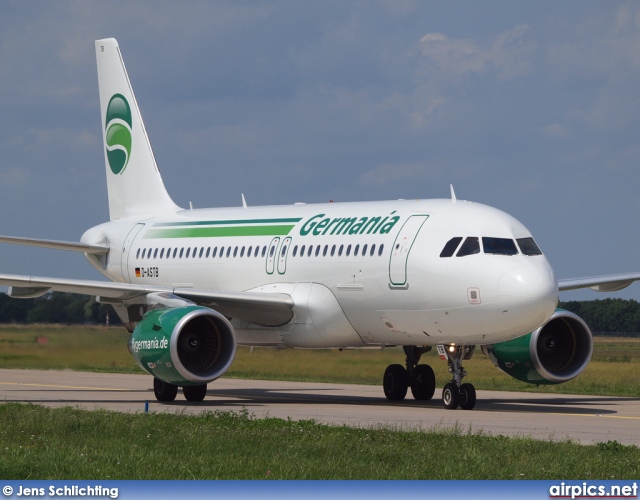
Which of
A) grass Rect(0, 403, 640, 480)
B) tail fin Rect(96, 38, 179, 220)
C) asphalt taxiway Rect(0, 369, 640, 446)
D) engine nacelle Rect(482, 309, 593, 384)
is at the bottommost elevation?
grass Rect(0, 403, 640, 480)

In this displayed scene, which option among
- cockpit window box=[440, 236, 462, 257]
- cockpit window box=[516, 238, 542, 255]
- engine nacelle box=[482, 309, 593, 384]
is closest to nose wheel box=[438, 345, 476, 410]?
cockpit window box=[440, 236, 462, 257]

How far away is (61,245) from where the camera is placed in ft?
105

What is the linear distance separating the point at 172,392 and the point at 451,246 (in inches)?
269

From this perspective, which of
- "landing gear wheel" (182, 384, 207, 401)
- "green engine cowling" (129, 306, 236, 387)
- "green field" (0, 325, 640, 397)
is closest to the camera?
"green engine cowling" (129, 306, 236, 387)

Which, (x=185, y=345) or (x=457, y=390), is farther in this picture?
(x=185, y=345)

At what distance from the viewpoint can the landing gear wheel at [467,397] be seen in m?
23.7

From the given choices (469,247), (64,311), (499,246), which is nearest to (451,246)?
(469,247)

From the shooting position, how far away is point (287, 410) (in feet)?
78.5

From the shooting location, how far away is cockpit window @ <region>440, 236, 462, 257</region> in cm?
2348

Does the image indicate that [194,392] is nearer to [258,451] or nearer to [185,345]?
[185,345]

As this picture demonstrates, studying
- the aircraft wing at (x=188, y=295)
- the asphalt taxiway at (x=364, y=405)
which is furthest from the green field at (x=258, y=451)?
the aircraft wing at (x=188, y=295)

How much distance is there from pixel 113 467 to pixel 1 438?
13.0ft

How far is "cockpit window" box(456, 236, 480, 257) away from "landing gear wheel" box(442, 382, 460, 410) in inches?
96.9

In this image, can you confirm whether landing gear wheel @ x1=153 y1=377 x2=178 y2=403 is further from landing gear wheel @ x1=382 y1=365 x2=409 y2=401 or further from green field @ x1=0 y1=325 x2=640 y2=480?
landing gear wheel @ x1=382 y1=365 x2=409 y2=401
